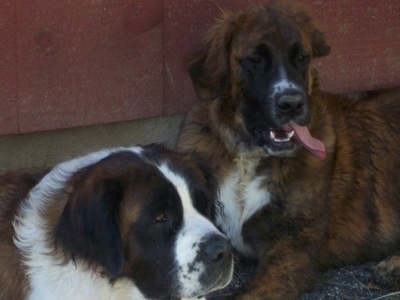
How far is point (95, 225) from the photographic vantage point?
172 inches

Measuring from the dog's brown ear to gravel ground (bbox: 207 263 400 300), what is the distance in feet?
4.46

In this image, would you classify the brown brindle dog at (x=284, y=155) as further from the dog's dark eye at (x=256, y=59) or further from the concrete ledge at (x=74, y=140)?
the concrete ledge at (x=74, y=140)

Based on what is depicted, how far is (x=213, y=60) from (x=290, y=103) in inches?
22.6

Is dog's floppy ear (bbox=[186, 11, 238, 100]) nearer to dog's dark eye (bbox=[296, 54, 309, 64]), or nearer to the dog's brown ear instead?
dog's dark eye (bbox=[296, 54, 309, 64])

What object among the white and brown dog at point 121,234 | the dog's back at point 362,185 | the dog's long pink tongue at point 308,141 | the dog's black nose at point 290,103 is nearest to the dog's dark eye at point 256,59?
the dog's black nose at point 290,103

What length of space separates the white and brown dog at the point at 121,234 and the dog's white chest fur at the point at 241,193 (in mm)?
1160

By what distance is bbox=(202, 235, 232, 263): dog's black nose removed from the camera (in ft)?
14.3

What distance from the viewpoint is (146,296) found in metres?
4.57

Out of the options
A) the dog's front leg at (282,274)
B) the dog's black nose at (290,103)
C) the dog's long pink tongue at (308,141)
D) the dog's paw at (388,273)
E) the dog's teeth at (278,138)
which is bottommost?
the dog's paw at (388,273)

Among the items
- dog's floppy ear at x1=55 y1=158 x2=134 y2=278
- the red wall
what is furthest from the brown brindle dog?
dog's floppy ear at x1=55 y1=158 x2=134 y2=278

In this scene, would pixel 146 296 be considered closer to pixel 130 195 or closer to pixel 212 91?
pixel 130 195

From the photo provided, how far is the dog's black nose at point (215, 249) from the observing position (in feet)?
14.3

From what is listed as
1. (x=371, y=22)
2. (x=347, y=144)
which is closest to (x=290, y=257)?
(x=347, y=144)

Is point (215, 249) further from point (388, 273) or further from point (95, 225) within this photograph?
point (388, 273)
